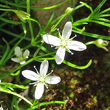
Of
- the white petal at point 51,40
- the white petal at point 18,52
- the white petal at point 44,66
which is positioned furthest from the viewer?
the white petal at point 18,52

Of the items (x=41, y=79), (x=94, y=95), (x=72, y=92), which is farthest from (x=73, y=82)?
(x=41, y=79)

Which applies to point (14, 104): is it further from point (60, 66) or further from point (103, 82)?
point (103, 82)

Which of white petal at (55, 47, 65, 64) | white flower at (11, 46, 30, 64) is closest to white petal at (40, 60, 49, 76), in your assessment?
white petal at (55, 47, 65, 64)

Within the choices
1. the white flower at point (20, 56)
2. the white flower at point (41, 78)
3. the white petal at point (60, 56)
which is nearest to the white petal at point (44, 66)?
the white flower at point (41, 78)

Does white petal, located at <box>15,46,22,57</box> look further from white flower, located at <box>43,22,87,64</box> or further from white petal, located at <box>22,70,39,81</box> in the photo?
white flower, located at <box>43,22,87,64</box>

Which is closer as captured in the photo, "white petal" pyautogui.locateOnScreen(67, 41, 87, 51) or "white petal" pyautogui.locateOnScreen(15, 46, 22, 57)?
"white petal" pyautogui.locateOnScreen(67, 41, 87, 51)

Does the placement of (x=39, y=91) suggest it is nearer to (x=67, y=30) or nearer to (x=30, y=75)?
(x=30, y=75)

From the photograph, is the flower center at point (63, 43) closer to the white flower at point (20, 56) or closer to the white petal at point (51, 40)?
the white petal at point (51, 40)

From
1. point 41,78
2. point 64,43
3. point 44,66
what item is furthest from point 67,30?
point 41,78

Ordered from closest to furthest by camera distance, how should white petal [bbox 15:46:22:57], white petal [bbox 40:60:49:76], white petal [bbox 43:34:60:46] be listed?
white petal [bbox 43:34:60:46], white petal [bbox 40:60:49:76], white petal [bbox 15:46:22:57]

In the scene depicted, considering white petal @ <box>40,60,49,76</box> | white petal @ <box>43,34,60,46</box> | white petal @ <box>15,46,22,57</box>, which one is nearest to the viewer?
white petal @ <box>43,34,60,46</box>

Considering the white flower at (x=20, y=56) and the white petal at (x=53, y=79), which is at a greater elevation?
the white flower at (x=20, y=56)
